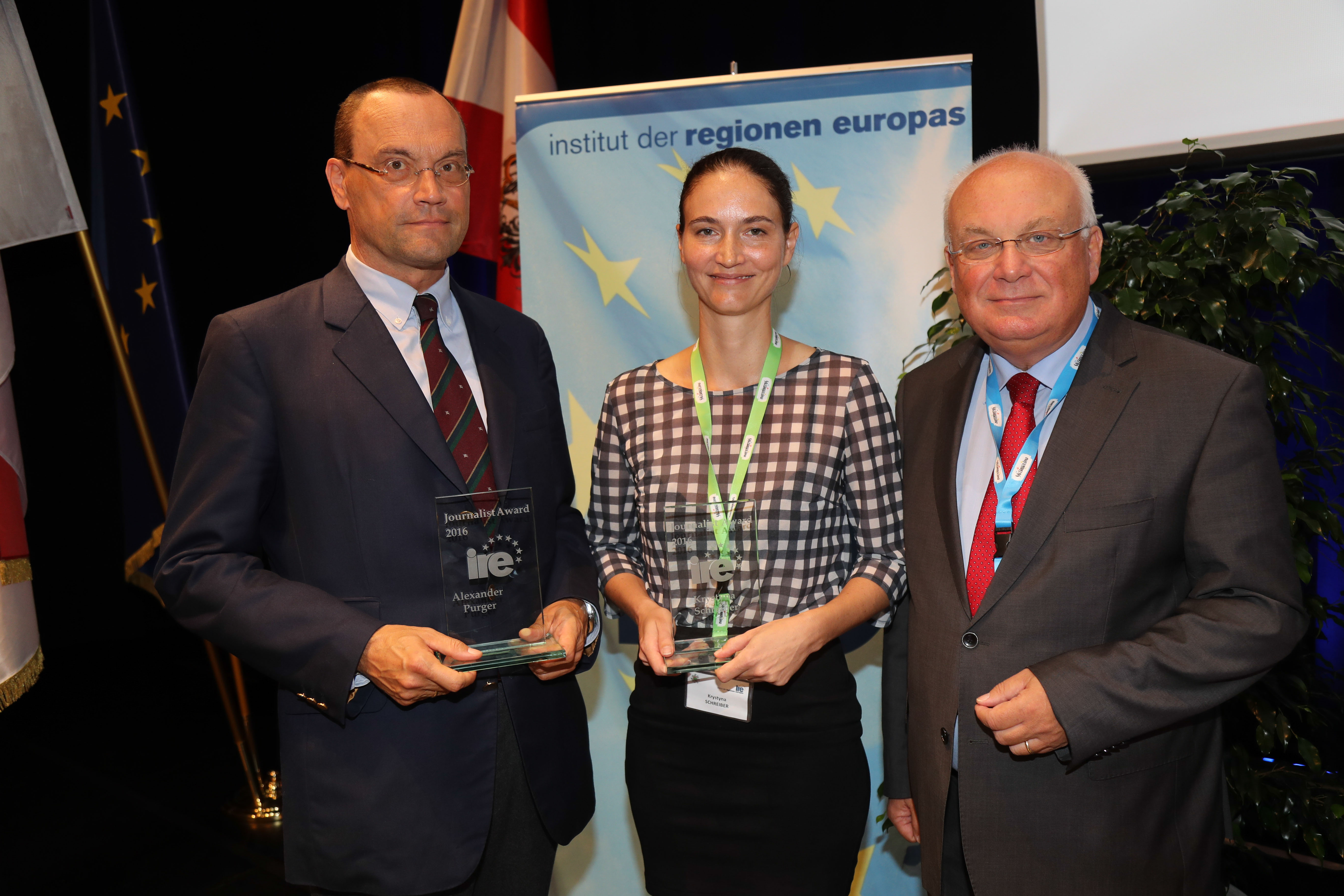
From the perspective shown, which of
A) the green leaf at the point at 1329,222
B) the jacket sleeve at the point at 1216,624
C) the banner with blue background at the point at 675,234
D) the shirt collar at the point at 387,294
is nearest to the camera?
the jacket sleeve at the point at 1216,624

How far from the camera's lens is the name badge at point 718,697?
2.07 metres

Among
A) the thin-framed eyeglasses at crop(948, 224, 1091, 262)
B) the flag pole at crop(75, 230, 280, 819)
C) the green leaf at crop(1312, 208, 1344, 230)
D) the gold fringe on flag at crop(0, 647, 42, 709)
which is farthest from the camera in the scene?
the flag pole at crop(75, 230, 280, 819)

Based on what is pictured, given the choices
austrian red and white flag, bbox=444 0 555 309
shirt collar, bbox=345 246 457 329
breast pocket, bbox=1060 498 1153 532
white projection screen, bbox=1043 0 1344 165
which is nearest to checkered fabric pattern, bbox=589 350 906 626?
breast pocket, bbox=1060 498 1153 532

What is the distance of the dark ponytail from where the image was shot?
216 centimetres

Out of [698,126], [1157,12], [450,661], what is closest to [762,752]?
[450,661]

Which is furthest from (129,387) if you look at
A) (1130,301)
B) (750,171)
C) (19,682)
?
(1130,301)

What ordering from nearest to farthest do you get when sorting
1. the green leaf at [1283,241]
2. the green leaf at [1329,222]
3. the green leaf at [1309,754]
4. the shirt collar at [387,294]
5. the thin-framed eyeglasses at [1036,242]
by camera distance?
the thin-framed eyeglasses at [1036,242] < the shirt collar at [387,294] < the green leaf at [1283,241] < the green leaf at [1329,222] < the green leaf at [1309,754]

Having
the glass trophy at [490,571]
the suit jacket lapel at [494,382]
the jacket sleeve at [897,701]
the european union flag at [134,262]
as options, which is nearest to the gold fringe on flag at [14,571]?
the european union flag at [134,262]

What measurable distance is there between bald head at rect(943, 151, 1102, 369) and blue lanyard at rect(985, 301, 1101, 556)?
57mm

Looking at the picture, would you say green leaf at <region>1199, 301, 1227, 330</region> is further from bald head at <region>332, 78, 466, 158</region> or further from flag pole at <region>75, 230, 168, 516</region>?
flag pole at <region>75, 230, 168, 516</region>

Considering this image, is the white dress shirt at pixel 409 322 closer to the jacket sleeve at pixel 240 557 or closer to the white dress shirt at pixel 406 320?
the white dress shirt at pixel 406 320

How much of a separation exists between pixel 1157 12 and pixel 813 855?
10.3 ft

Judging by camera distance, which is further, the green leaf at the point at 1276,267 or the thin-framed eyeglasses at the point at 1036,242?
the green leaf at the point at 1276,267

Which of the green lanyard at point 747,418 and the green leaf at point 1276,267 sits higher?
the green leaf at point 1276,267
